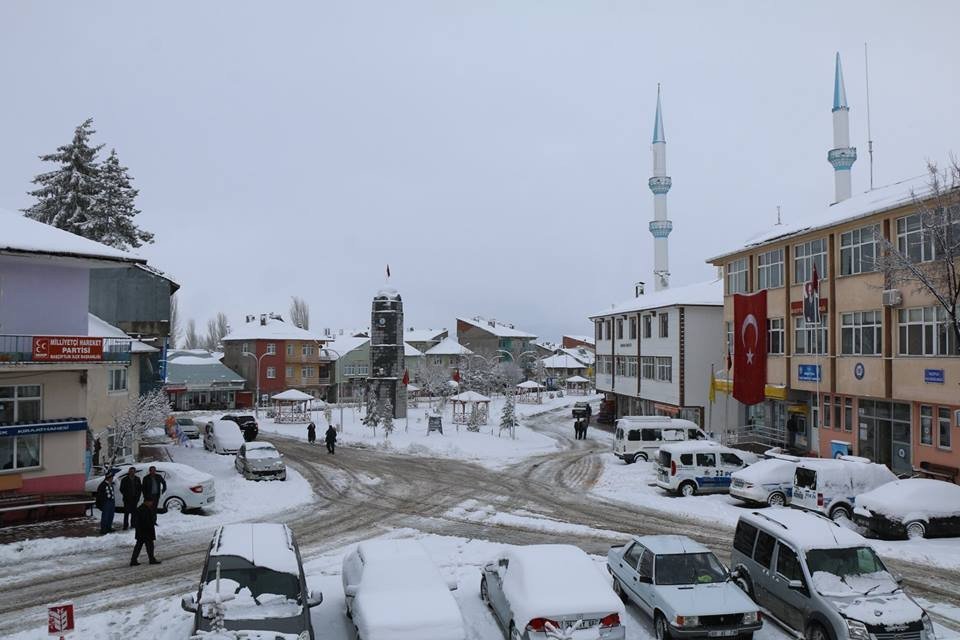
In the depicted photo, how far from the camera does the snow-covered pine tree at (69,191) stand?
4497 cm

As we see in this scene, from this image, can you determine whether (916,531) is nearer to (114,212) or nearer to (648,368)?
(648,368)

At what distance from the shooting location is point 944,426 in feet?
84.2

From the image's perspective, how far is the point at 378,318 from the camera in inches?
2293

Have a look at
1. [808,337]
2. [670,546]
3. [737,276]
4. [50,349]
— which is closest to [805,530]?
[670,546]

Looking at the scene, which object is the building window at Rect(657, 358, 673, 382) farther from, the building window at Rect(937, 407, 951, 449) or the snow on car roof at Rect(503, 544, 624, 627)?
the snow on car roof at Rect(503, 544, 624, 627)

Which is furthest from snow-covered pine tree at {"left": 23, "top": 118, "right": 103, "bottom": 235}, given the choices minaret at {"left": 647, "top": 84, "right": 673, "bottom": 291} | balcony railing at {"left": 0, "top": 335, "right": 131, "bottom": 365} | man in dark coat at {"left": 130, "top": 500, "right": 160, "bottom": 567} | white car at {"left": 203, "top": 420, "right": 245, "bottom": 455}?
minaret at {"left": 647, "top": 84, "right": 673, "bottom": 291}

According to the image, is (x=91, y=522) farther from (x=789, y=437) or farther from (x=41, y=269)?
(x=789, y=437)

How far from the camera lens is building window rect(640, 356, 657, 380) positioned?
4953 cm

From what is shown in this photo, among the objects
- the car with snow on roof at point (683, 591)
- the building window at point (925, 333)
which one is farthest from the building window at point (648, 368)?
the car with snow on roof at point (683, 591)

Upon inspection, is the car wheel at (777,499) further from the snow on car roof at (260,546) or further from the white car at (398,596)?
the snow on car roof at (260,546)

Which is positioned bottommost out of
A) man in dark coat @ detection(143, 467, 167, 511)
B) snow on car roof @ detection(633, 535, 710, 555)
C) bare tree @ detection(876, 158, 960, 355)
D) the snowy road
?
the snowy road

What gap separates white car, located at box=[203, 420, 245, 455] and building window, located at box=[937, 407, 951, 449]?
30.9m

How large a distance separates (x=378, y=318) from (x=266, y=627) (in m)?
49.1

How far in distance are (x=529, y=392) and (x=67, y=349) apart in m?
71.4
